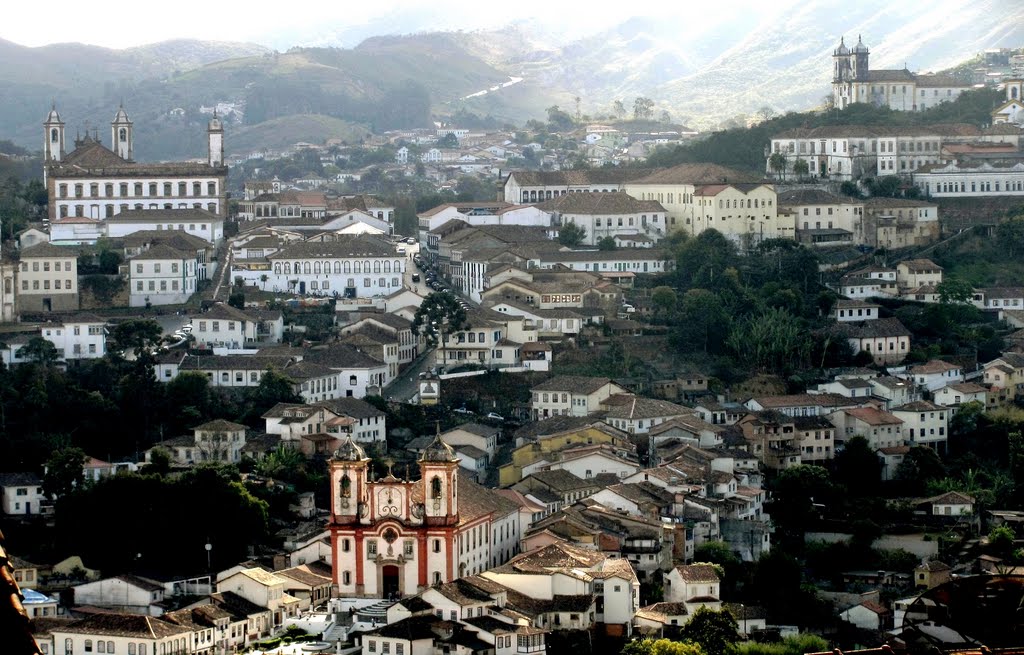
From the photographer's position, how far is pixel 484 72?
120 metres

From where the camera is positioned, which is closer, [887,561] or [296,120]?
[887,561]

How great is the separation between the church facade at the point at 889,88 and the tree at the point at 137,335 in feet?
82.7

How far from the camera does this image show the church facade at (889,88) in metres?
61.4

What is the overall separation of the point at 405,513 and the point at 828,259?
19796 mm

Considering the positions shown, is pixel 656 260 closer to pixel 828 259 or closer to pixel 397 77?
pixel 828 259

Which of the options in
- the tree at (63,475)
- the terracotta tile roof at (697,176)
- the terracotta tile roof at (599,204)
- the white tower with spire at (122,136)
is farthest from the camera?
the white tower with spire at (122,136)

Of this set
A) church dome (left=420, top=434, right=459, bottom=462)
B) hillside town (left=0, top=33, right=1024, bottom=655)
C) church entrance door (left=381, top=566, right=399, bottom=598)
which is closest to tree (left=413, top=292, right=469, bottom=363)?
hillside town (left=0, top=33, right=1024, bottom=655)

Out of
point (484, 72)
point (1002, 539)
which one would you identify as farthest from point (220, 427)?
point (484, 72)

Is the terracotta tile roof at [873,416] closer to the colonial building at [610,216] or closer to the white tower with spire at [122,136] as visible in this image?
the colonial building at [610,216]

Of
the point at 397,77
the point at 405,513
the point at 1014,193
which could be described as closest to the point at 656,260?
the point at 1014,193

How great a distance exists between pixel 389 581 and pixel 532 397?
9729 millimetres

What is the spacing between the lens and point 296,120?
3799 inches

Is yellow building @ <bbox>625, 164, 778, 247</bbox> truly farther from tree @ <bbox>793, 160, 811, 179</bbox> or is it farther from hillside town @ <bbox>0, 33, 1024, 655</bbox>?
tree @ <bbox>793, 160, 811, 179</bbox>

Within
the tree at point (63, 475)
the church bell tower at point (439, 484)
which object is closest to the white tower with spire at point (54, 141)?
the tree at point (63, 475)
